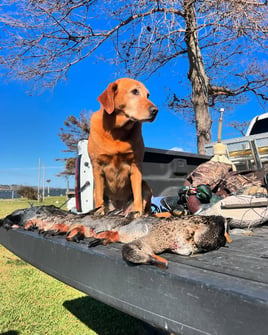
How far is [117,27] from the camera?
26.9 feet

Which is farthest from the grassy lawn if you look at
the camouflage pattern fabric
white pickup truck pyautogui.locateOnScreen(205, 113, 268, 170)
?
white pickup truck pyautogui.locateOnScreen(205, 113, 268, 170)

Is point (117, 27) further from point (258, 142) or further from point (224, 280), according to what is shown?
point (224, 280)

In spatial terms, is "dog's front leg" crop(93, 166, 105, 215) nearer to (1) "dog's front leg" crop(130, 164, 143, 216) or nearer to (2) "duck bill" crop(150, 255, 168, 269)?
(1) "dog's front leg" crop(130, 164, 143, 216)

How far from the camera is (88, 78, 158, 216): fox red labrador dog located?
2.46 metres

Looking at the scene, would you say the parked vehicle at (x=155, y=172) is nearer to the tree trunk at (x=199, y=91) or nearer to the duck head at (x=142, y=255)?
the duck head at (x=142, y=255)

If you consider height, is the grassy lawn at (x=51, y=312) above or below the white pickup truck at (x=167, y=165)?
below

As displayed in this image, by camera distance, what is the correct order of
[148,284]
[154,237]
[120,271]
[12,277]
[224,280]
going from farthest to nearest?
[12,277] → [154,237] → [120,271] → [148,284] → [224,280]

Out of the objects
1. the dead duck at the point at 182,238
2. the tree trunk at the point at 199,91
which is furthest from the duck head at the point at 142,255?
the tree trunk at the point at 199,91

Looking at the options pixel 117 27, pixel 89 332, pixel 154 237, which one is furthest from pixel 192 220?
pixel 117 27

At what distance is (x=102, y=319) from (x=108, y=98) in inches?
89.3

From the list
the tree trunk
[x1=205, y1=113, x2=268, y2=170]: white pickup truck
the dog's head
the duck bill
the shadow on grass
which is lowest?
the shadow on grass

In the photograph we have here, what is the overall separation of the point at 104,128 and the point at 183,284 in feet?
6.06

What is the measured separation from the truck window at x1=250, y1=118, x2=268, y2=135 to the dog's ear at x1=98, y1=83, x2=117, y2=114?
5.02 meters

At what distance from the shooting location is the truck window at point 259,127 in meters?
6.57
